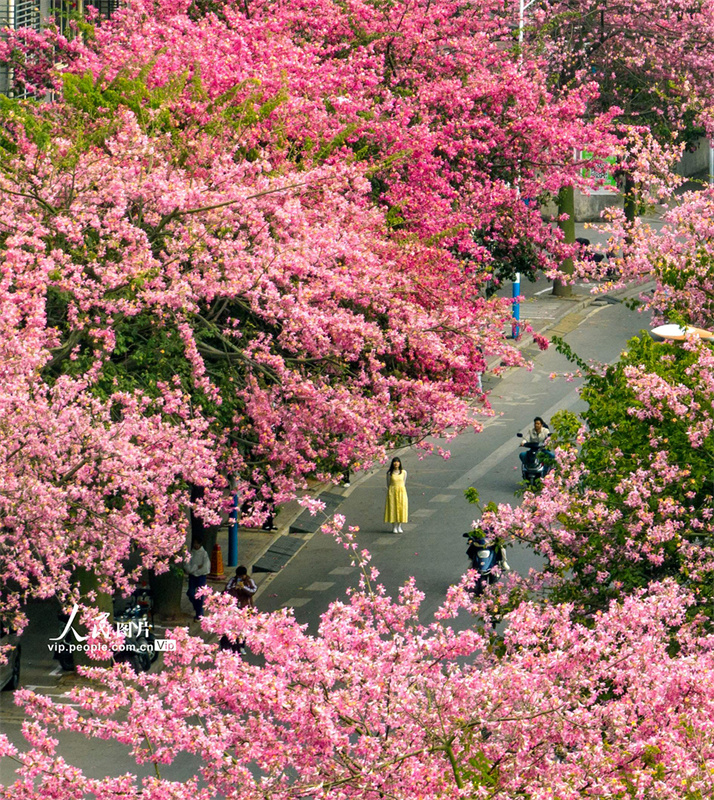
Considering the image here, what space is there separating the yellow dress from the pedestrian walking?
5.39 m

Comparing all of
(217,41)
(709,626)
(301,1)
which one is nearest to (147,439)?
(709,626)

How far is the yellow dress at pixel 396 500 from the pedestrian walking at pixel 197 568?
539 cm

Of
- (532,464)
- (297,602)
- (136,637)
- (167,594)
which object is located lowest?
(532,464)

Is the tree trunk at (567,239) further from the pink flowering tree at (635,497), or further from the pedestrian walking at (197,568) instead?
the pink flowering tree at (635,497)

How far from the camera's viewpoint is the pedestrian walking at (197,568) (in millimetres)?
24922

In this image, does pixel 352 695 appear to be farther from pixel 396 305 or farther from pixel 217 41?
pixel 217 41

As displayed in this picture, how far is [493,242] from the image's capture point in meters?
33.4

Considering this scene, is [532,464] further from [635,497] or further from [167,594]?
[635,497]

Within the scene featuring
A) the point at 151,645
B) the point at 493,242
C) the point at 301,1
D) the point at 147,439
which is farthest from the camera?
the point at 493,242

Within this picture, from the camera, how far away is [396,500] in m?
29.8

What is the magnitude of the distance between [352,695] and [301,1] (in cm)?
2053

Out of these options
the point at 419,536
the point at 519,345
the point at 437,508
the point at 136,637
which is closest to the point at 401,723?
the point at 136,637

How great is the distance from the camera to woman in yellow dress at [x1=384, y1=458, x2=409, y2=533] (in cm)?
2966

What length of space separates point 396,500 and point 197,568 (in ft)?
18.9
